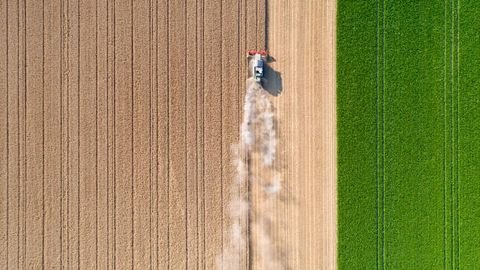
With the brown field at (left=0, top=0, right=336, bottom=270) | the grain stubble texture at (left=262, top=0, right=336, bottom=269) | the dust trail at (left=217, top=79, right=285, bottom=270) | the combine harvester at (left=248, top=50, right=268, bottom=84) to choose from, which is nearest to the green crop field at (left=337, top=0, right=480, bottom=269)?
the grain stubble texture at (left=262, top=0, right=336, bottom=269)

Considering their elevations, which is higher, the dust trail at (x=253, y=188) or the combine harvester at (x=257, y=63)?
the combine harvester at (x=257, y=63)

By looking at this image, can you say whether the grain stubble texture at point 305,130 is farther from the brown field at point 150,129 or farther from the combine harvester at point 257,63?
the combine harvester at point 257,63

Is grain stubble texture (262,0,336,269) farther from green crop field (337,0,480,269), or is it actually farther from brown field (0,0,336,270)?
green crop field (337,0,480,269)

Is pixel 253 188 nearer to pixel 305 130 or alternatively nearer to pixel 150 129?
pixel 305 130

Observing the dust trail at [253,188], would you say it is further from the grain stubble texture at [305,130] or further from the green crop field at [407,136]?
the green crop field at [407,136]

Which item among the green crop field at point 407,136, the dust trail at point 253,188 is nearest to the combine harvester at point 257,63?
the dust trail at point 253,188

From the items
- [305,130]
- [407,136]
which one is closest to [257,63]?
[305,130]

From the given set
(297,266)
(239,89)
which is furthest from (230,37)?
(297,266)
